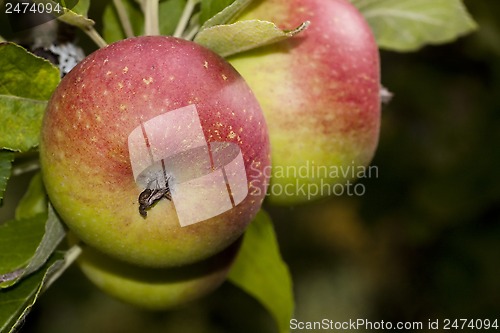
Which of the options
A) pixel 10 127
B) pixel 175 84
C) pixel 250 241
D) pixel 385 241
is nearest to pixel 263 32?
pixel 175 84

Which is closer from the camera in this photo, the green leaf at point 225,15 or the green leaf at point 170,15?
the green leaf at point 225,15

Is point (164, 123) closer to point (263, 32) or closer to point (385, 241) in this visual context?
point (263, 32)

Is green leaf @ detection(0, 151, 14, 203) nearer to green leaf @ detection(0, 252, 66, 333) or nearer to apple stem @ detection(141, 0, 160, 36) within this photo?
green leaf @ detection(0, 252, 66, 333)

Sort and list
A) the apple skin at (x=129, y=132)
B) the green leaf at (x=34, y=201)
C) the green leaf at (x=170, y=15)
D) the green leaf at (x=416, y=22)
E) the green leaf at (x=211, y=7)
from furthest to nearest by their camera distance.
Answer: the green leaf at (x=416, y=22)
the green leaf at (x=34, y=201)
the green leaf at (x=170, y=15)
the green leaf at (x=211, y=7)
the apple skin at (x=129, y=132)

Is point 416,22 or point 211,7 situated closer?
point 211,7

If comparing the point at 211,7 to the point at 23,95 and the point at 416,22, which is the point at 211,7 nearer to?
the point at 23,95

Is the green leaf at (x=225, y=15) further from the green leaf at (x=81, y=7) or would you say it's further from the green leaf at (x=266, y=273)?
the green leaf at (x=266, y=273)

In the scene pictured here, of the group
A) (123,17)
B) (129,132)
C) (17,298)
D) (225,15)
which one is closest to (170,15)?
(123,17)

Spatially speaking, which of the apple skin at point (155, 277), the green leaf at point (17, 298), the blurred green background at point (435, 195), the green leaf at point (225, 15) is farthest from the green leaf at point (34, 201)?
the blurred green background at point (435, 195)
